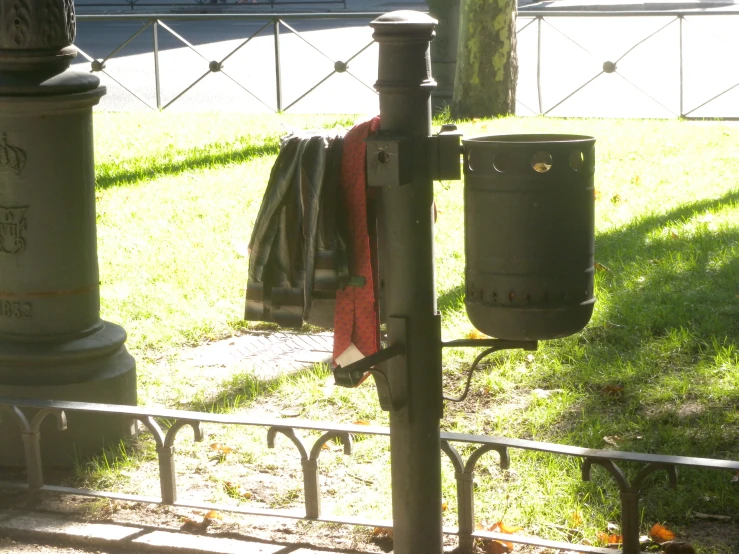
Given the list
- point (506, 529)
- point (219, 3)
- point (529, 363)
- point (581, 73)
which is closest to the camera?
point (506, 529)

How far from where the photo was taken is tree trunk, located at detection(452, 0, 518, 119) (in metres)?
11.6

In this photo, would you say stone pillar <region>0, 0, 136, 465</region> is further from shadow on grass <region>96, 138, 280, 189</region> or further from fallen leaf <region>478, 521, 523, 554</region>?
shadow on grass <region>96, 138, 280, 189</region>

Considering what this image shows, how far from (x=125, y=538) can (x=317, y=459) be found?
719mm

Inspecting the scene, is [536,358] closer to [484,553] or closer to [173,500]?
[484,553]

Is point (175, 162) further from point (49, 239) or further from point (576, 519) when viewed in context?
point (576, 519)

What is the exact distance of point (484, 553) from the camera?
3.67 m

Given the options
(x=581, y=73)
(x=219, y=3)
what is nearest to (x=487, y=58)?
(x=581, y=73)

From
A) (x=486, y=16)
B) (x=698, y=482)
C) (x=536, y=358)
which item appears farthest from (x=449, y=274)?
(x=486, y=16)

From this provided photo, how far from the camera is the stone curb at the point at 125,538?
374 centimetres

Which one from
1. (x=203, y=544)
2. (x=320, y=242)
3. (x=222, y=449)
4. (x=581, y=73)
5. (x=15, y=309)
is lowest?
(x=203, y=544)

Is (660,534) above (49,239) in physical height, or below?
below

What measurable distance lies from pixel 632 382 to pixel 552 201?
224cm

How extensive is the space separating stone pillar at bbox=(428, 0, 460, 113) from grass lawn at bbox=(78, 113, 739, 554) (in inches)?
163

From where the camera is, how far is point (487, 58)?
11.6 m
